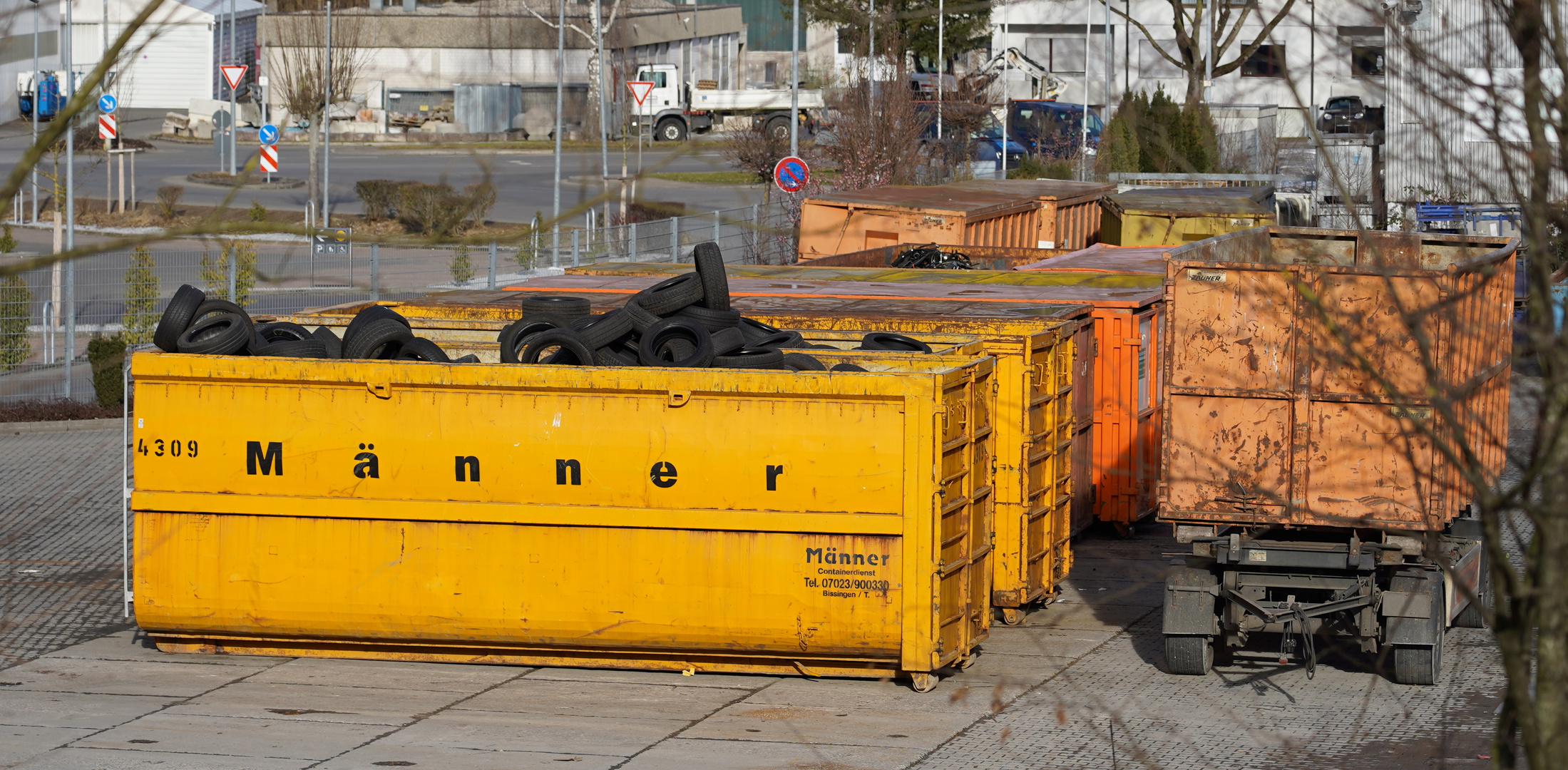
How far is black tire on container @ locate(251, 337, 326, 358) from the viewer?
10047 millimetres

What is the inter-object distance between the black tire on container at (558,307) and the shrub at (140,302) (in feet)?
37.7

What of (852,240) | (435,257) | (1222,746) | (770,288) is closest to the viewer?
(1222,746)

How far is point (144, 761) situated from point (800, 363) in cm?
412

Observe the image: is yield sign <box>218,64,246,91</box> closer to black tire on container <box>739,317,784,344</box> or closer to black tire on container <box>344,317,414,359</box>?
black tire on container <box>344,317,414,359</box>

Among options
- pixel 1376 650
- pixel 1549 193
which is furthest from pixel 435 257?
pixel 1549 193

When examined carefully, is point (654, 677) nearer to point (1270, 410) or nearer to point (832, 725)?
point (832, 725)

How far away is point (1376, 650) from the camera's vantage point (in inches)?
392

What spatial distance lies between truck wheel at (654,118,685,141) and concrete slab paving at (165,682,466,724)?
54049 mm

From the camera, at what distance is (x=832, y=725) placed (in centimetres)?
870

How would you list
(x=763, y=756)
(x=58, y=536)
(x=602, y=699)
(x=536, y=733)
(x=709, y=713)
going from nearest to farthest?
(x=763, y=756), (x=536, y=733), (x=709, y=713), (x=602, y=699), (x=58, y=536)

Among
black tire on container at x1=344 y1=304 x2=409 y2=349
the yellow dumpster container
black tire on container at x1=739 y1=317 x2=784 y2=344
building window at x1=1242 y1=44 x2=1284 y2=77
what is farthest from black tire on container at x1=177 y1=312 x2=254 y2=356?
building window at x1=1242 y1=44 x2=1284 y2=77

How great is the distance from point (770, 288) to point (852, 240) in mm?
8537

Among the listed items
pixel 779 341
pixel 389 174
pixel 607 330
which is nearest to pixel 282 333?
pixel 607 330

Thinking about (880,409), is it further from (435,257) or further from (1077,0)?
(435,257)
